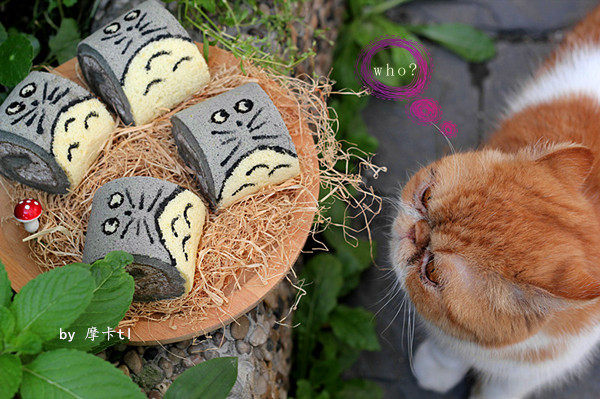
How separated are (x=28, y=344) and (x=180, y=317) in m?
0.32

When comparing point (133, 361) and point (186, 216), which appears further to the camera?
point (133, 361)

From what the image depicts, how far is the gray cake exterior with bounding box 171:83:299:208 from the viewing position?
43.2 inches

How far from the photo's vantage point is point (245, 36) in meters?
1.53

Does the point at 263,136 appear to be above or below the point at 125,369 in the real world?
above

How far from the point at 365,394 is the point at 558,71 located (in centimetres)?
124

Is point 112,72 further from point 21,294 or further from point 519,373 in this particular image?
point 519,373

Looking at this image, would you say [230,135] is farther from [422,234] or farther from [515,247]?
[515,247]

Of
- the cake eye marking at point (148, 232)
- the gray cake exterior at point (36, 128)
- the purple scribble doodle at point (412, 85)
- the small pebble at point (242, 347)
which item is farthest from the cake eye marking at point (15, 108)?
the purple scribble doodle at point (412, 85)

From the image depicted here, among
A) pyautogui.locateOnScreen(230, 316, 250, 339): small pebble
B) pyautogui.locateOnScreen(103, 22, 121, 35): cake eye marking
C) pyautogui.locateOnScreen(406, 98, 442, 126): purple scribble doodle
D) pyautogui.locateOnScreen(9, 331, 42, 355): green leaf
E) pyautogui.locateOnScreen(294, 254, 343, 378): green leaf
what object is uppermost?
pyautogui.locateOnScreen(103, 22, 121, 35): cake eye marking

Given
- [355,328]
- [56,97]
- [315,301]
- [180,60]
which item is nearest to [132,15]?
[180,60]

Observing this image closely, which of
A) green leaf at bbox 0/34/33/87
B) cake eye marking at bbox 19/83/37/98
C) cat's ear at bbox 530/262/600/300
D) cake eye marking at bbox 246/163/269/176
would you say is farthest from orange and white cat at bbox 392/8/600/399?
green leaf at bbox 0/34/33/87

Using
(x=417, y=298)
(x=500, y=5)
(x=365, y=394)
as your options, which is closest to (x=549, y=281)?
(x=417, y=298)

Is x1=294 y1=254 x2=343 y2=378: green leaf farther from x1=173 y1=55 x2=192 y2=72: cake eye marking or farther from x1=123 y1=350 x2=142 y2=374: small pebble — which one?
x1=173 y1=55 x2=192 y2=72: cake eye marking

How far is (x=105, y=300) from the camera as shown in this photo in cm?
97
